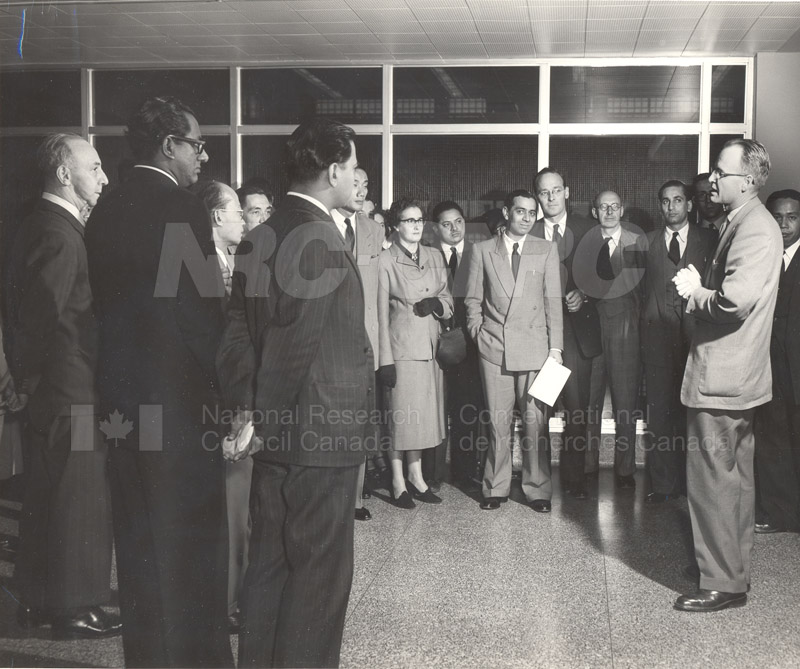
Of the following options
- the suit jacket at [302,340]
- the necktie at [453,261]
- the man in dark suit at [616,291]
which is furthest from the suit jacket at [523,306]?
the suit jacket at [302,340]

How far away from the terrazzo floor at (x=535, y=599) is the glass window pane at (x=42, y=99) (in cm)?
390

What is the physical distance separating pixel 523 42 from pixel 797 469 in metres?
3.54

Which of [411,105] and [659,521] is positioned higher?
[411,105]

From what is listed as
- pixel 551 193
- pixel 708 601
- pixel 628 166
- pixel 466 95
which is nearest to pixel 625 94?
pixel 628 166

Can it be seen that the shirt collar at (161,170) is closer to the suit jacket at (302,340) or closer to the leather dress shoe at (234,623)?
the suit jacket at (302,340)

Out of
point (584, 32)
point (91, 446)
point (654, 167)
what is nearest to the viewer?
point (91, 446)

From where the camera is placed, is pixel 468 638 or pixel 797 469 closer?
pixel 468 638

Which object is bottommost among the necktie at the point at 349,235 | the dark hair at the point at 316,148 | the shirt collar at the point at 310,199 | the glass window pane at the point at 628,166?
the shirt collar at the point at 310,199

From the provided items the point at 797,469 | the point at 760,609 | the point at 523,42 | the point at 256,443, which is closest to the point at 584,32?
the point at 523,42

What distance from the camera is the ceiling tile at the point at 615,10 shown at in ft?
15.1

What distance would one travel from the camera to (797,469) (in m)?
3.94

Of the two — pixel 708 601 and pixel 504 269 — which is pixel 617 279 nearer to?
pixel 504 269

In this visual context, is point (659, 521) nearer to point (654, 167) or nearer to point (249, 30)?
point (654, 167)

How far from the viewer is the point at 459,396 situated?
4766 millimetres
